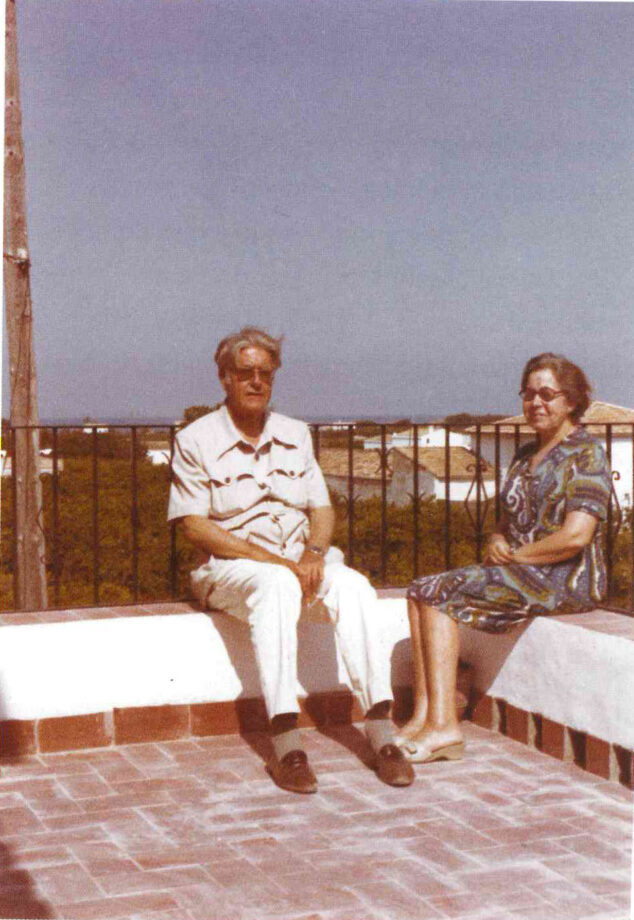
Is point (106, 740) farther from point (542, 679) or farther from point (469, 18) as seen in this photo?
point (469, 18)

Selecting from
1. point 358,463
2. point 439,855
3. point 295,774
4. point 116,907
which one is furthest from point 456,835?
point 358,463

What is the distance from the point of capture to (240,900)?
2.75 metres

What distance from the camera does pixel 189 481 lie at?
408 centimetres

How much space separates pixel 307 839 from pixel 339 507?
15.2 ft

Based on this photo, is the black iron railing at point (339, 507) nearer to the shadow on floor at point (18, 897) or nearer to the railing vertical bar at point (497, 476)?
the railing vertical bar at point (497, 476)

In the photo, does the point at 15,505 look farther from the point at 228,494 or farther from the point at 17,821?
the point at 17,821

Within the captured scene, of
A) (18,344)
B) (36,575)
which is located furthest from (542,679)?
(18,344)

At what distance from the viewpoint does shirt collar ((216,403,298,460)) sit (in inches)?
163

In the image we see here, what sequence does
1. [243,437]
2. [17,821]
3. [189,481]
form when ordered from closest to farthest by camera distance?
[17,821], [189,481], [243,437]

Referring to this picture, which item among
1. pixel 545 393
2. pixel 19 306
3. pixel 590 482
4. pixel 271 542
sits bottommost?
pixel 271 542

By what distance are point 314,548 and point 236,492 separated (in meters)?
Answer: 0.36

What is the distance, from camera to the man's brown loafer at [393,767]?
361cm

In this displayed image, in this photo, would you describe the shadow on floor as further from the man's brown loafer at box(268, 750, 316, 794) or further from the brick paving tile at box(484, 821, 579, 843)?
the brick paving tile at box(484, 821, 579, 843)

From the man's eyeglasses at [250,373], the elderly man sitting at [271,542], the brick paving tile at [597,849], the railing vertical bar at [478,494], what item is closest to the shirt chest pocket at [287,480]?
the elderly man sitting at [271,542]
